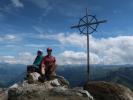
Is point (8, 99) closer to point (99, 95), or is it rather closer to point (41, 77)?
point (41, 77)

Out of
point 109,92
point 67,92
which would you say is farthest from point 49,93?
point 109,92

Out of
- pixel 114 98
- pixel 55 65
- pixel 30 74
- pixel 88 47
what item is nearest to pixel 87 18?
pixel 88 47

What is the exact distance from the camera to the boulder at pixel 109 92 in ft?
64.7

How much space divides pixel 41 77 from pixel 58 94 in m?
5.49

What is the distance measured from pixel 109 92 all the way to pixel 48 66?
616cm

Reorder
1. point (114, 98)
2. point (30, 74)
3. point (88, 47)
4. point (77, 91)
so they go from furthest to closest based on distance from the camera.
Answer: point (88, 47) < point (30, 74) < point (114, 98) < point (77, 91)

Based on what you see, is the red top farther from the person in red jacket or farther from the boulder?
the boulder

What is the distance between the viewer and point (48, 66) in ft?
77.6

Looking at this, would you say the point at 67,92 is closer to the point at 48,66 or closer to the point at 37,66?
the point at 48,66

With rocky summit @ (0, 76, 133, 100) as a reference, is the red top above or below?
above

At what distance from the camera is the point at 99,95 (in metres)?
20.3

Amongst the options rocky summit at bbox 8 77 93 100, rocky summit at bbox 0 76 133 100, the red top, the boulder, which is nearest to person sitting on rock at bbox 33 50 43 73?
the red top

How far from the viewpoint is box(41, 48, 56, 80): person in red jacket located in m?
23.5

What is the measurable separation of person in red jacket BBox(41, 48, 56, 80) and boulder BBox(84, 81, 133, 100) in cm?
435
